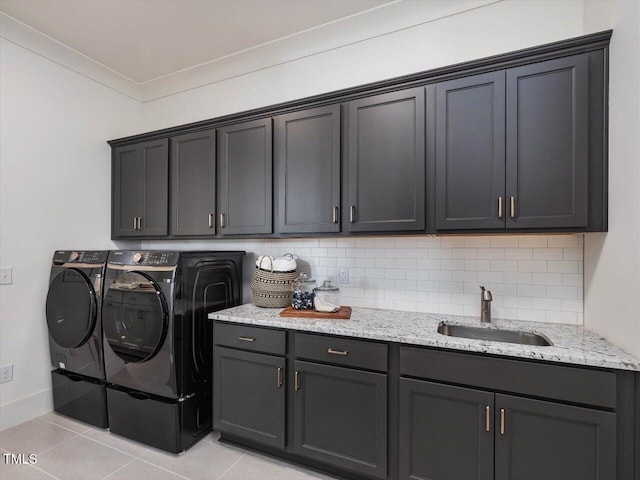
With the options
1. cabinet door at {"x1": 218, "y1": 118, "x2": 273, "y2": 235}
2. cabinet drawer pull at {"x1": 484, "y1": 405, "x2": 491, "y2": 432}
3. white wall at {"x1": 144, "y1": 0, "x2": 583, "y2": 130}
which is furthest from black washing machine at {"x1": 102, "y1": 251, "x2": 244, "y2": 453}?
cabinet drawer pull at {"x1": 484, "y1": 405, "x2": 491, "y2": 432}

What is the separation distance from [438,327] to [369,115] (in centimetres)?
139

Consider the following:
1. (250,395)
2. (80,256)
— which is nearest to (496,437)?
(250,395)

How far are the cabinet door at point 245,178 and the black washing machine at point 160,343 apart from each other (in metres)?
0.35

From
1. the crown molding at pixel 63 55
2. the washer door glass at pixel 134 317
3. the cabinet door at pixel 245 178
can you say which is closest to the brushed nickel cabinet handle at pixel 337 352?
the cabinet door at pixel 245 178

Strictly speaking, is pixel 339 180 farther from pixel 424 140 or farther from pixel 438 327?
pixel 438 327

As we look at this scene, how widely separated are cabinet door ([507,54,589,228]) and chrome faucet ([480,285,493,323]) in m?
0.45

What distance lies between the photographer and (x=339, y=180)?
86.6 inches

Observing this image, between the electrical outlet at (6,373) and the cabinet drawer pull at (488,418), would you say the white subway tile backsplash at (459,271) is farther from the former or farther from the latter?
the electrical outlet at (6,373)

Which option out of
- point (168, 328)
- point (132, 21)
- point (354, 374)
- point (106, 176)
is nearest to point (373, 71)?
point (132, 21)

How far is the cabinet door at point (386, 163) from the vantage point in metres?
1.98

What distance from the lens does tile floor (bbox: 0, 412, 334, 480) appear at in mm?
1955

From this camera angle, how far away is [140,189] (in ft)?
10.0

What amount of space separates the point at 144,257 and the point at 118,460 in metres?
1.31

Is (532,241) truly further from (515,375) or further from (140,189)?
(140,189)
